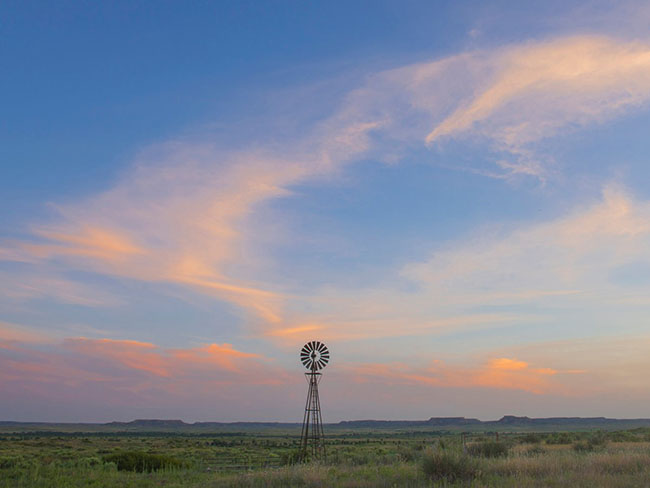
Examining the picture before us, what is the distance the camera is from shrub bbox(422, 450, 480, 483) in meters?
17.6

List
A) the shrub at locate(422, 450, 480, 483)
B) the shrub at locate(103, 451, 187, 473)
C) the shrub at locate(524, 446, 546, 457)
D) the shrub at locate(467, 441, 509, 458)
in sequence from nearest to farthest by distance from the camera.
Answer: the shrub at locate(422, 450, 480, 483) → the shrub at locate(524, 446, 546, 457) → the shrub at locate(467, 441, 509, 458) → the shrub at locate(103, 451, 187, 473)

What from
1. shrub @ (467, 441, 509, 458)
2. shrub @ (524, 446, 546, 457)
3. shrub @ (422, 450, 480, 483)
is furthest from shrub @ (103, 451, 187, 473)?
shrub @ (524, 446, 546, 457)

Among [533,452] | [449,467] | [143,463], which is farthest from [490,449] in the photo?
[143,463]

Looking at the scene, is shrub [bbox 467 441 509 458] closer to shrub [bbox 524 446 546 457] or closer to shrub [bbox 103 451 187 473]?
shrub [bbox 524 446 546 457]

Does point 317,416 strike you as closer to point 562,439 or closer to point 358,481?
point 358,481

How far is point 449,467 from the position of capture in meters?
17.9

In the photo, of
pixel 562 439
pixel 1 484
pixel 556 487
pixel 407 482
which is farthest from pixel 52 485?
pixel 562 439

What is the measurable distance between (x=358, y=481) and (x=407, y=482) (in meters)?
1.69

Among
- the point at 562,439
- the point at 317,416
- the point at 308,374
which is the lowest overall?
the point at 562,439

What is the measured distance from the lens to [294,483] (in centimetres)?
1789

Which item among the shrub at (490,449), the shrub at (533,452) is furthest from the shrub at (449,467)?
the shrub at (490,449)

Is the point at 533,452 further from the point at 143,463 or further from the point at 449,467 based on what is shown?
the point at 143,463

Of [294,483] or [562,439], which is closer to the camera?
[294,483]

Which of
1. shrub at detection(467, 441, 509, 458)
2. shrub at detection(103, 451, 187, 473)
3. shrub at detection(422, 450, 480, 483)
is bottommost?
shrub at detection(103, 451, 187, 473)
